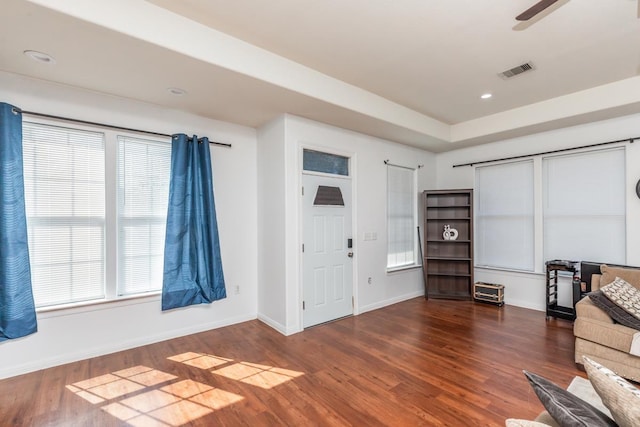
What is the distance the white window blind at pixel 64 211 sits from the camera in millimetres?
2793

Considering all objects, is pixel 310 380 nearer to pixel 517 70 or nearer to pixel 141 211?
pixel 141 211

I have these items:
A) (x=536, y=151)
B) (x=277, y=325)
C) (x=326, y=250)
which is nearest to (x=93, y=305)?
(x=277, y=325)

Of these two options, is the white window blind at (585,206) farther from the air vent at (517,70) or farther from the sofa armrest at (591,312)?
the air vent at (517,70)

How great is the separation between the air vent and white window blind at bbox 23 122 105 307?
426 centimetres

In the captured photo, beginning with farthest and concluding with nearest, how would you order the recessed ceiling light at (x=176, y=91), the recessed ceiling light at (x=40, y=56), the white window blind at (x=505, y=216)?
the white window blind at (x=505, y=216) < the recessed ceiling light at (x=176, y=91) < the recessed ceiling light at (x=40, y=56)

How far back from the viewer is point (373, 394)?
2.37 meters

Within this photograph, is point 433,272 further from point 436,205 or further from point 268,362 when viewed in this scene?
point 268,362

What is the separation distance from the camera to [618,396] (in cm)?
92

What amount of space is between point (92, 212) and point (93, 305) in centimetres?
92

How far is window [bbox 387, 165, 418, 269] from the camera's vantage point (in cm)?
496

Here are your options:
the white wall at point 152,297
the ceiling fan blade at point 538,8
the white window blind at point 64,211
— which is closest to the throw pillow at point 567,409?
the ceiling fan blade at point 538,8

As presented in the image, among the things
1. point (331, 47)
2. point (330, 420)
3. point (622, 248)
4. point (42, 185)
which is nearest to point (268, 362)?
point (330, 420)

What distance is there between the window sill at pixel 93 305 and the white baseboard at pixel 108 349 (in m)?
0.38

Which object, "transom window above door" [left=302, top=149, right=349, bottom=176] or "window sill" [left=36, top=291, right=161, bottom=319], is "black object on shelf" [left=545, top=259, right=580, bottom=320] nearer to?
"transom window above door" [left=302, top=149, right=349, bottom=176]
